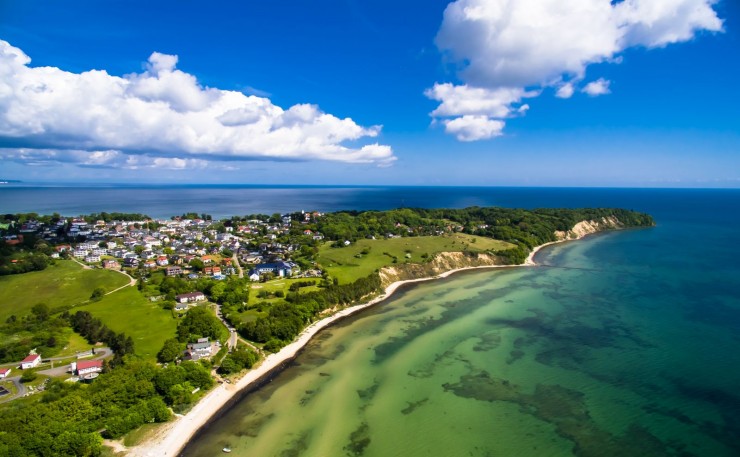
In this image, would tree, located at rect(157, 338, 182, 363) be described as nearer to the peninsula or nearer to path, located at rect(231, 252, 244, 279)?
the peninsula

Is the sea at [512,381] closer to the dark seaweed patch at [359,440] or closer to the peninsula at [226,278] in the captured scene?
the dark seaweed patch at [359,440]

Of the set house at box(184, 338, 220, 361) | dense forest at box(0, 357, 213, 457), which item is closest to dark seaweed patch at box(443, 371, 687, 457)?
dense forest at box(0, 357, 213, 457)

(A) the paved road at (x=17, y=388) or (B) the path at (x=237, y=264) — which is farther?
(B) the path at (x=237, y=264)

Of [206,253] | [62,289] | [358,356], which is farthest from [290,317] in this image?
[206,253]

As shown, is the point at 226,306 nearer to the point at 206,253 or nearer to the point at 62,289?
the point at 62,289

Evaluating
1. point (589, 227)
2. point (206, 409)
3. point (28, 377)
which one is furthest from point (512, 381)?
point (589, 227)

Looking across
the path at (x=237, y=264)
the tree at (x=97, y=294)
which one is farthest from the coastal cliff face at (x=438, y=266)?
the tree at (x=97, y=294)
